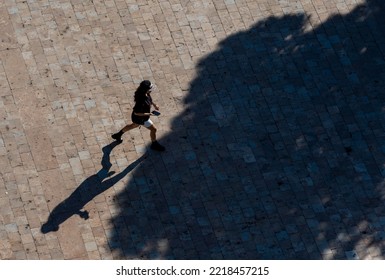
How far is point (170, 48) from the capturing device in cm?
2086

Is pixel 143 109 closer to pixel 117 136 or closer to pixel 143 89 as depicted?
pixel 143 89

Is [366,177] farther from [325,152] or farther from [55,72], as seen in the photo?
[55,72]

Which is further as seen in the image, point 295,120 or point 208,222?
point 295,120

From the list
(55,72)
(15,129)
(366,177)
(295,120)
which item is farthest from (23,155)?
(366,177)

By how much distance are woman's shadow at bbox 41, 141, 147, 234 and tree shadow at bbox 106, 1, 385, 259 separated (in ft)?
1.09

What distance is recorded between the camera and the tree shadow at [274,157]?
59.9 ft

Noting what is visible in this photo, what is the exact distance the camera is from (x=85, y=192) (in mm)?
18547

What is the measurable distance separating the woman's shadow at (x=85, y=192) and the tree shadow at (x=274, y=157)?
33 cm

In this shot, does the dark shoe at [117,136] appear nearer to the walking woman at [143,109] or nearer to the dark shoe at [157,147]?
the walking woman at [143,109]

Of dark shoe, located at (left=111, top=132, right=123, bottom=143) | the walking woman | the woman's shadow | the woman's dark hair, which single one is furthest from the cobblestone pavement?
the woman's dark hair

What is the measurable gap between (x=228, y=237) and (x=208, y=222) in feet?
1.59
